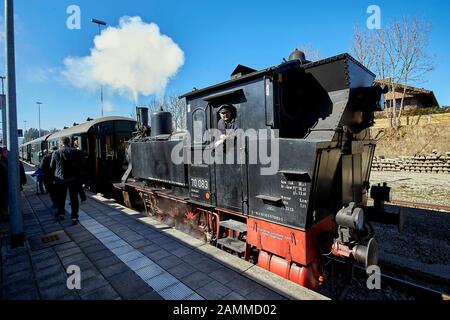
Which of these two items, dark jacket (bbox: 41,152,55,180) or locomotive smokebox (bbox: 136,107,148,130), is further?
locomotive smokebox (bbox: 136,107,148,130)

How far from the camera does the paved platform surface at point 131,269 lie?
3.47 meters

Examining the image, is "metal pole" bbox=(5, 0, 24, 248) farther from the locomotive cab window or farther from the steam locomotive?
the locomotive cab window

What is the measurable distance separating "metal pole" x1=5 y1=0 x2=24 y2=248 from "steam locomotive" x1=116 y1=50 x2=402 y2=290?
3.55 meters

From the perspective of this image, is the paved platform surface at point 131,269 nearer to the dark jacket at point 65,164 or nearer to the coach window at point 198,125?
the dark jacket at point 65,164

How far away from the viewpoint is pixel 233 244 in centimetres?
475

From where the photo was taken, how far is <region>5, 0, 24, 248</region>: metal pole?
15.4 feet

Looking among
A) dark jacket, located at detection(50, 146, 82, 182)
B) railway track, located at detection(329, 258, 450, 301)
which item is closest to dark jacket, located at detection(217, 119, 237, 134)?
railway track, located at detection(329, 258, 450, 301)

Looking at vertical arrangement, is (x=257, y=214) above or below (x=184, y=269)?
above

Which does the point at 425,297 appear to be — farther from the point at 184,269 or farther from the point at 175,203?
the point at 175,203

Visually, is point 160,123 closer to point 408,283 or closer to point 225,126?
point 225,126

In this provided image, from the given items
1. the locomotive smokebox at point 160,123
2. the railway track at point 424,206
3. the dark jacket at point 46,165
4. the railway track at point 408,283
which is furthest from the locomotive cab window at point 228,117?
the railway track at point 424,206

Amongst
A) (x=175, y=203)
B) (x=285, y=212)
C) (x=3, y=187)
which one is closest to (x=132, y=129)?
(x=3, y=187)
